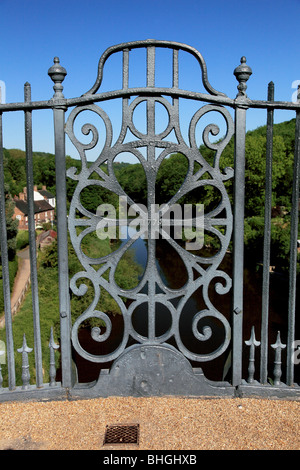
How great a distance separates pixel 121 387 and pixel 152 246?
1290 millimetres

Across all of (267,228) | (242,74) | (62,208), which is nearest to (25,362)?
(62,208)

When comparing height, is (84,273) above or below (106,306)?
above

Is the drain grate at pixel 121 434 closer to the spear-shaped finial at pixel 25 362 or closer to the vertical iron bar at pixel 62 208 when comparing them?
the vertical iron bar at pixel 62 208

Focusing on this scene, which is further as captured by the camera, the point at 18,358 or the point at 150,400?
the point at 18,358

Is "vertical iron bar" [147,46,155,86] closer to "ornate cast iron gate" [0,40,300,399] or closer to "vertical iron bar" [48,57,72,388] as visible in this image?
"ornate cast iron gate" [0,40,300,399]

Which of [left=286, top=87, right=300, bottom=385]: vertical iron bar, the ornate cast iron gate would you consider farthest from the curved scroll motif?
[left=286, top=87, right=300, bottom=385]: vertical iron bar

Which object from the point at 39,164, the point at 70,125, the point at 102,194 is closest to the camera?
the point at 70,125

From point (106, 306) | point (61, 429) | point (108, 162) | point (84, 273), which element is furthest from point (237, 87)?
point (106, 306)

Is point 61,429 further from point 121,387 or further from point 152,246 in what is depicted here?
point 152,246

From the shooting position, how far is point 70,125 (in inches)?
139

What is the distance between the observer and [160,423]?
3.31m

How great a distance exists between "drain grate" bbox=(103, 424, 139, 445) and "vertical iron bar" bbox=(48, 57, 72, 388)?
65 centimetres

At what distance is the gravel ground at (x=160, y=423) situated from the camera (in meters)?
3.08

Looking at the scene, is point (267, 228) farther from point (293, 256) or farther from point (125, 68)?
point (125, 68)
